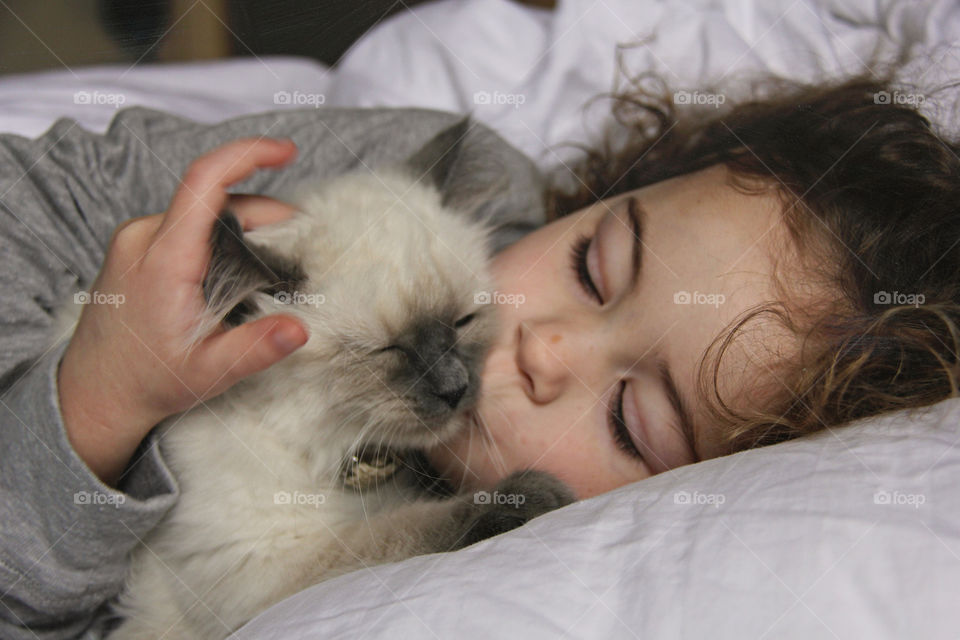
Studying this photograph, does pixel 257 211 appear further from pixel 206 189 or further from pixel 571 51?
pixel 571 51

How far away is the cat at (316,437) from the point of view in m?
0.86

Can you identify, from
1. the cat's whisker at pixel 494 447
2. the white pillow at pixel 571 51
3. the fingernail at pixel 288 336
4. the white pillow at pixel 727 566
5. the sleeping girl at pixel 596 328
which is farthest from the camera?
the white pillow at pixel 571 51

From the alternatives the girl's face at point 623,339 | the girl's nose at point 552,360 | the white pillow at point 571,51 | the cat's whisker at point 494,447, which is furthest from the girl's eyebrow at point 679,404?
the white pillow at point 571,51

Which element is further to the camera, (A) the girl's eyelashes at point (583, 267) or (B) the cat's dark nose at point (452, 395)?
(A) the girl's eyelashes at point (583, 267)

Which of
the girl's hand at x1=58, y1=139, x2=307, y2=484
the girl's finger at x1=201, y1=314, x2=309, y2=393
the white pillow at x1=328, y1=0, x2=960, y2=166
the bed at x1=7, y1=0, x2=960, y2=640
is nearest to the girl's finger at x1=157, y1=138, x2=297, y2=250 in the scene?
the girl's hand at x1=58, y1=139, x2=307, y2=484

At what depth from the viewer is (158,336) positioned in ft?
2.58

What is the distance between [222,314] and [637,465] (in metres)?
0.63

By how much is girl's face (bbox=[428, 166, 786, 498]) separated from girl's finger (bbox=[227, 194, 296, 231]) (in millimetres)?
364

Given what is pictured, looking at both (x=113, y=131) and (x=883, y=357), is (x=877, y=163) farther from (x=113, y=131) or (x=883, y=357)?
(x=113, y=131)

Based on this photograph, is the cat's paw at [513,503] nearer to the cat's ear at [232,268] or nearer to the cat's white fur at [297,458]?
the cat's white fur at [297,458]

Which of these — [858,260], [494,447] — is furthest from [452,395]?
[858,260]

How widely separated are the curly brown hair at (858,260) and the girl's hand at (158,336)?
613 mm

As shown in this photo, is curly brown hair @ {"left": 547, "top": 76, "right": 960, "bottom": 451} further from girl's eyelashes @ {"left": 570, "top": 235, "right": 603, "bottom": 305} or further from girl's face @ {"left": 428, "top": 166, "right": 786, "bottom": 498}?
girl's eyelashes @ {"left": 570, "top": 235, "right": 603, "bottom": 305}

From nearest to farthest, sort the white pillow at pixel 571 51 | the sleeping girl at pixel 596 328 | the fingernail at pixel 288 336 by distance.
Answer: the fingernail at pixel 288 336 → the sleeping girl at pixel 596 328 → the white pillow at pixel 571 51
